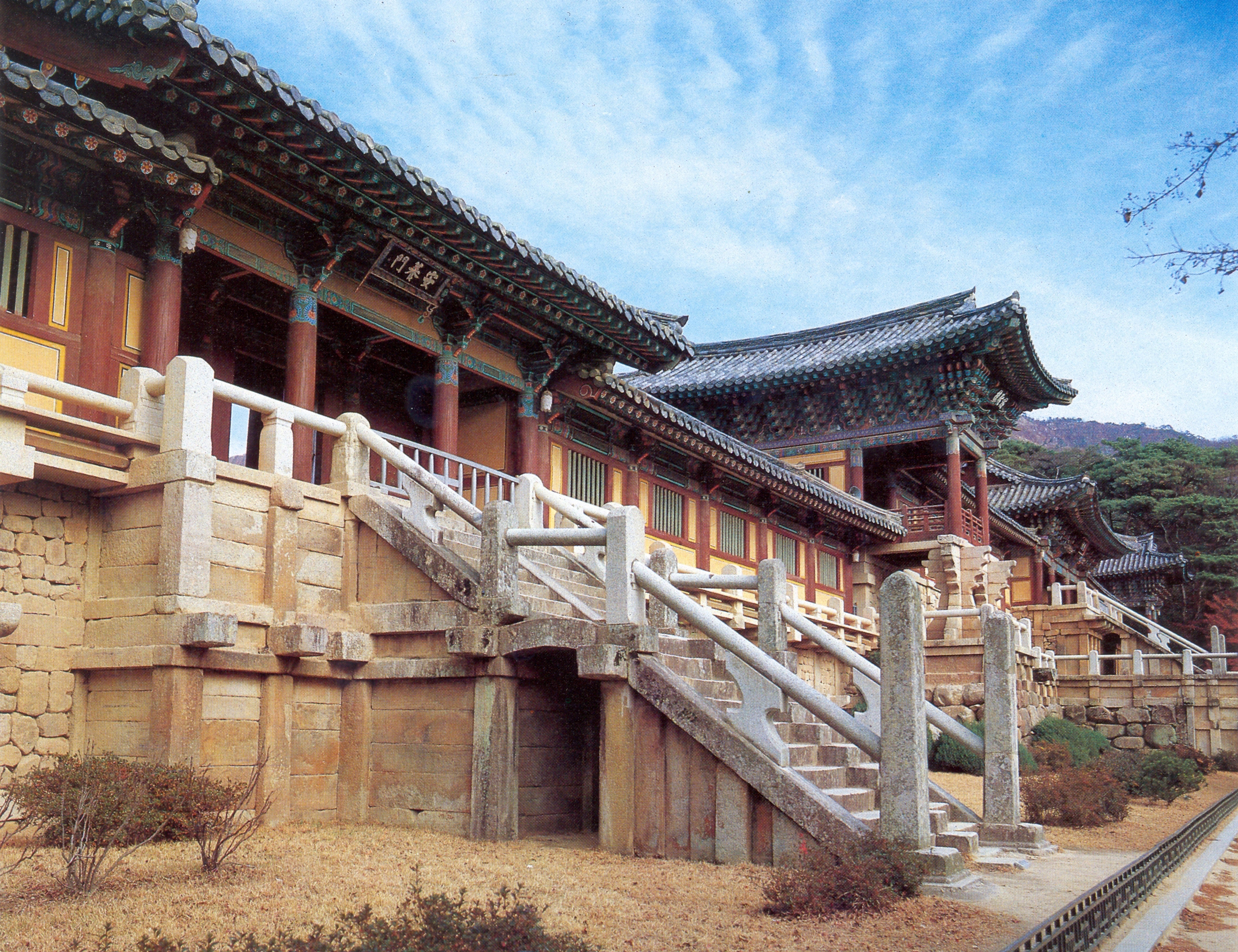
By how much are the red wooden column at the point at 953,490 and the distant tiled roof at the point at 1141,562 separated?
860 inches

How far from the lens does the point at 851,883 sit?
23.4 feet

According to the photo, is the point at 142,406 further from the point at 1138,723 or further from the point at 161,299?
the point at 1138,723

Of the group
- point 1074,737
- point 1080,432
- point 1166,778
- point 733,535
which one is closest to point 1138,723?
point 1074,737

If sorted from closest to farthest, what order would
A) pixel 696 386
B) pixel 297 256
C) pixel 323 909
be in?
pixel 323 909
pixel 297 256
pixel 696 386

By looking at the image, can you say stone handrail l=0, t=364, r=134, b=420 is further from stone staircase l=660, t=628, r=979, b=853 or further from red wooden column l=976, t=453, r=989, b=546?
red wooden column l=976, t=453, r=989, b=546

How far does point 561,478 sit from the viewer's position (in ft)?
57.8

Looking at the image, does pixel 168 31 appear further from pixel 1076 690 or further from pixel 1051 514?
pixel 1051 514

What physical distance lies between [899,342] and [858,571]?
5.95 metres

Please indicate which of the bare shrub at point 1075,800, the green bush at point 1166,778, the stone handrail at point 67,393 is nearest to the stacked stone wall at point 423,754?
the stone handrail at point 67,393

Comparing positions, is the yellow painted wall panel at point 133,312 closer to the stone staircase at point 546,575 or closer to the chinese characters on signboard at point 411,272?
the chinese characters on signboard at point 411,272

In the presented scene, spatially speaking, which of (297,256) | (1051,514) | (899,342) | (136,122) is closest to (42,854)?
(136,122)

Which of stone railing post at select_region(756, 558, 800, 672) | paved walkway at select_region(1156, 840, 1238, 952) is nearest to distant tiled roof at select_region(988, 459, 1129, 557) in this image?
paved walkway at select_region(1156, 840, 1238, 952)

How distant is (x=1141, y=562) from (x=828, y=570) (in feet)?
86.9

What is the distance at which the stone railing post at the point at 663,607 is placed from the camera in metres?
11.4
